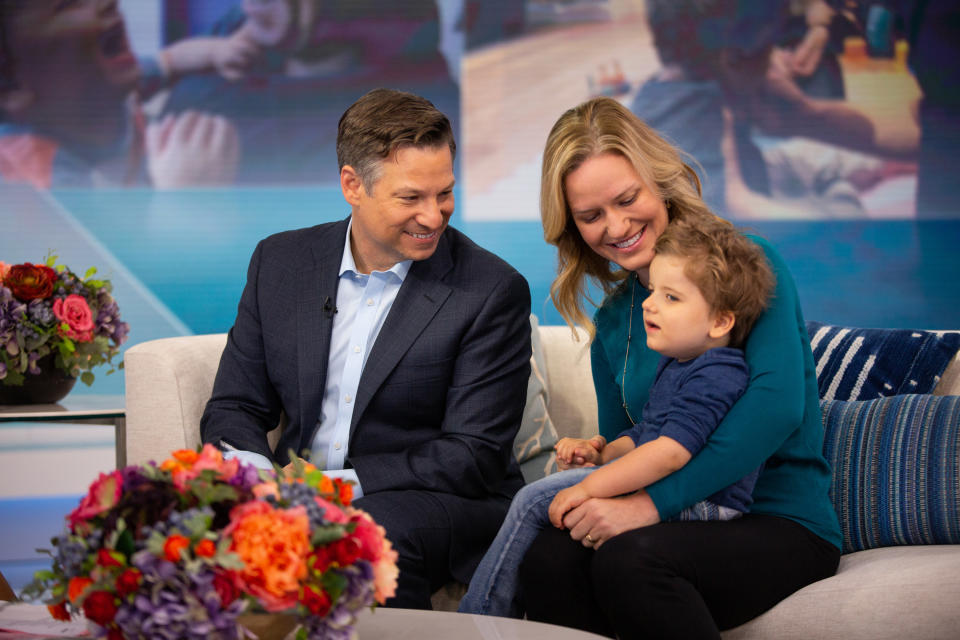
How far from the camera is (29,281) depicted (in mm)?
2732

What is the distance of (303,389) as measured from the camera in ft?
7.45

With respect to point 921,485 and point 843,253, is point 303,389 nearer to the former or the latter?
point 921,485

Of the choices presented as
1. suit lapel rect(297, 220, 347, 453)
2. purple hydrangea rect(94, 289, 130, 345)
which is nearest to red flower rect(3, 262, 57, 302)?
purple hydrangea rect(94, 289, 130, 345)

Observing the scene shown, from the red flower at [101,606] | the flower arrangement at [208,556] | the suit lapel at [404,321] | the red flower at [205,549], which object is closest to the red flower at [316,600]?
the flower arrangement at [208,556]

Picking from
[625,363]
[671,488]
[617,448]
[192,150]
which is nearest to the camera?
[671,488]

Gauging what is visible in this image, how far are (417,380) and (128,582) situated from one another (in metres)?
1.16

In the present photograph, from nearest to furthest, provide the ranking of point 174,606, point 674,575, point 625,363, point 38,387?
point 174,606, point 674,575, point 625,363, point 38,387

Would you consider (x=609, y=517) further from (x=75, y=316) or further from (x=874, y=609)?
(x=75, y=316)

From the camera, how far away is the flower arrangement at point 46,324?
2.69 metres

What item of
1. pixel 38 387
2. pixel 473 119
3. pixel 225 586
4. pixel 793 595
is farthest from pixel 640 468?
pixel 473 119

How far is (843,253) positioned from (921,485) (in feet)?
11.3

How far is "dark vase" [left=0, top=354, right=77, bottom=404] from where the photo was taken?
9.14 feet

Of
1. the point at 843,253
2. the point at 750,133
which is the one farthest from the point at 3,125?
the point at 843,253

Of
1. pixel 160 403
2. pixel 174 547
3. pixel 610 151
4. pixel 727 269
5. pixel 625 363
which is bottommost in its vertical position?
pixel 160 403
